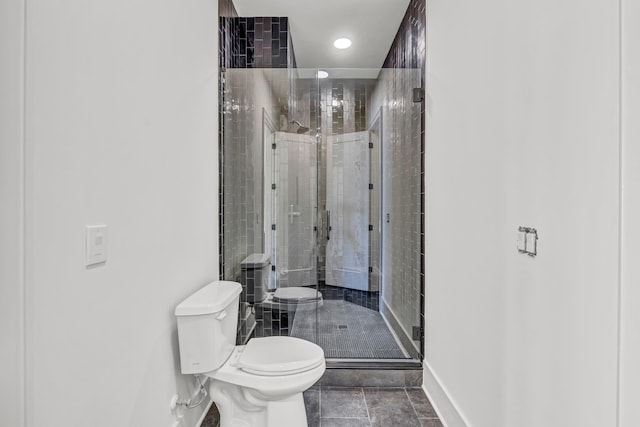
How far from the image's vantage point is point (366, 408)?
195 centimetres

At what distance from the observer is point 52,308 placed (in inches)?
32.2

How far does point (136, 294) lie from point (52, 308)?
38 centimetres

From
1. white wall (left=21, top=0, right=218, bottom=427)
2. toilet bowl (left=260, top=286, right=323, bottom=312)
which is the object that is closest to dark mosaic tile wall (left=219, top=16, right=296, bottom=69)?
white wall (left=21, top=0, right=218, bottom=427)

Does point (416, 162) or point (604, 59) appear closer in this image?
point (604, 59)

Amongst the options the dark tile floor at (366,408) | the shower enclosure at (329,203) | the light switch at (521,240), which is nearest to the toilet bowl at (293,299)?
the shower enclosure at (329,203)

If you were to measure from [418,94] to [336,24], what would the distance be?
109 cm

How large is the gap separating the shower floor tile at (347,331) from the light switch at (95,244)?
1747 mm

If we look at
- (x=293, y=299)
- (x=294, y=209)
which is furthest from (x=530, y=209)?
(x=293, y=299)

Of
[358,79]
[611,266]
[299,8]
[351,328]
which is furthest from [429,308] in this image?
[299,8]

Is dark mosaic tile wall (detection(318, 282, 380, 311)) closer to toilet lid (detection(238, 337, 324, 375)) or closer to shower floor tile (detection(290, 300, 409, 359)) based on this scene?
shower floor tile (detection(290, 300, 409, 359))

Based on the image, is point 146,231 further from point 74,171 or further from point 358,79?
point 358,79

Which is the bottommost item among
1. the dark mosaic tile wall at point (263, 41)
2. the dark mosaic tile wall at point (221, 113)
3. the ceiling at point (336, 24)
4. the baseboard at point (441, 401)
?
the baseboard at point (441, 401)

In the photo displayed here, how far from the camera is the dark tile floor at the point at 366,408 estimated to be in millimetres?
1817

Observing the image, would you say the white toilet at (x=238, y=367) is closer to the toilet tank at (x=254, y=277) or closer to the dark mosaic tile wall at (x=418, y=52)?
the toilet tank at (x=254, y=277)
